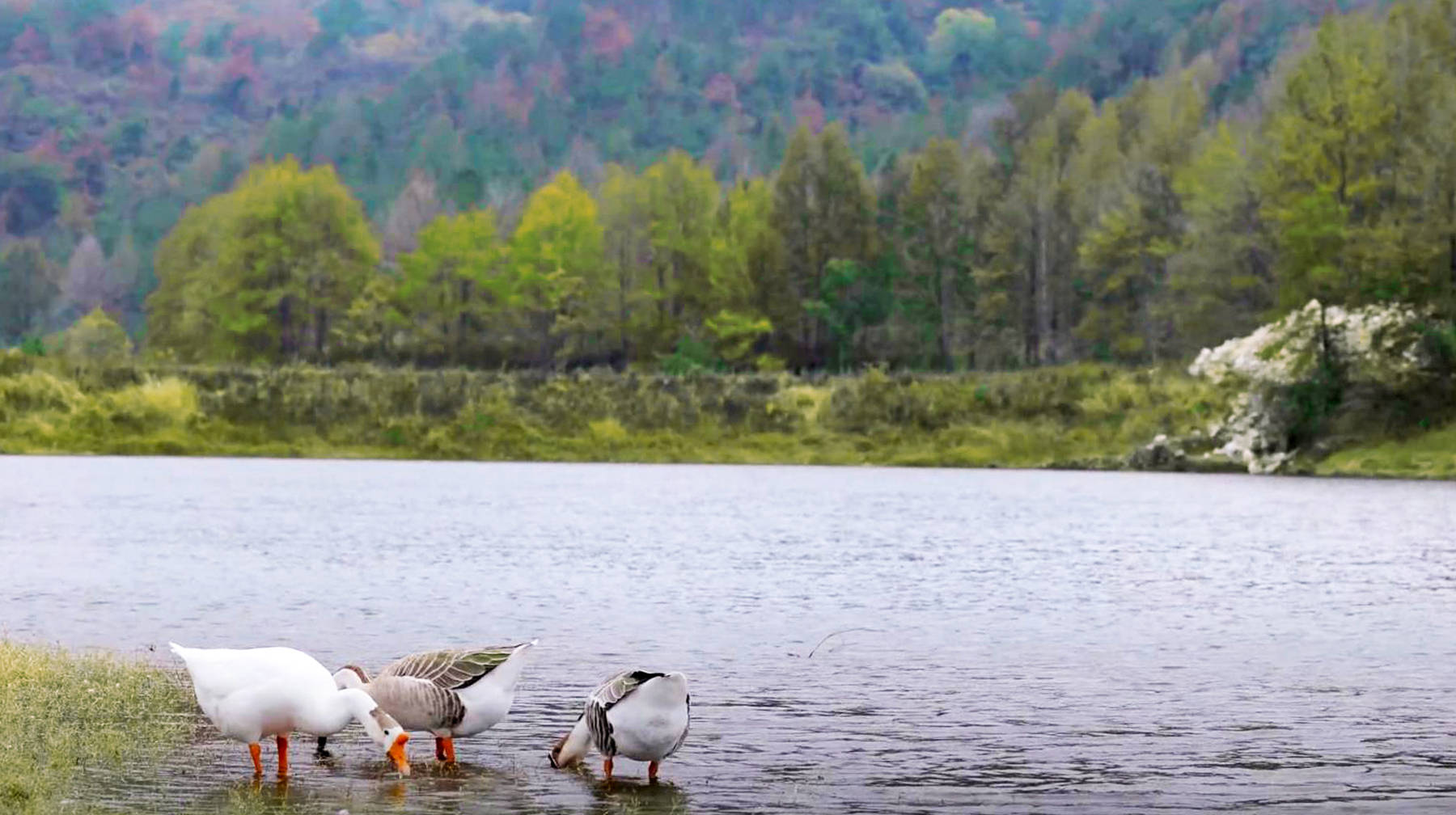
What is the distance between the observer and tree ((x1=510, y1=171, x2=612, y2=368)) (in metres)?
110

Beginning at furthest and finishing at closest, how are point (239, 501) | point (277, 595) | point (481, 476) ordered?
point (481, 476), point (239, 501), point (277, 595)

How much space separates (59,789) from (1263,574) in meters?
24.7

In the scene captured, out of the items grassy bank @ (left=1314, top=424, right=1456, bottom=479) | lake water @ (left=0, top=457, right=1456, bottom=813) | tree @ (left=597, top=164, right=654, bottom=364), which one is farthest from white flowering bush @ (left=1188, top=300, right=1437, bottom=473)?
tree @ (left=597, top=164, right=654, bottom=364)

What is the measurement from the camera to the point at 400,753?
14.3 m

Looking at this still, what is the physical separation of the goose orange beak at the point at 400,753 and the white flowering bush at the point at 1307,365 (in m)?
59.3

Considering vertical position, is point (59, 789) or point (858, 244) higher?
point (858, 244)

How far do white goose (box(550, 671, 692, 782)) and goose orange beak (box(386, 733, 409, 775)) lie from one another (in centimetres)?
149

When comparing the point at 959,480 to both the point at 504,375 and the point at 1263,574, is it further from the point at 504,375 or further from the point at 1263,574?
the point at 1263,574

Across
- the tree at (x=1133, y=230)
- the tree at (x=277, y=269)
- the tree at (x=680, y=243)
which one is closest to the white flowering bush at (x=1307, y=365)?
the tree at (x=1133, y=230)

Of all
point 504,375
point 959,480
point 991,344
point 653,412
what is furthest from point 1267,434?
point 991,344

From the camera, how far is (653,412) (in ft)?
276

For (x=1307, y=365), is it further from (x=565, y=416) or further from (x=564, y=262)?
(x=564, y=262)

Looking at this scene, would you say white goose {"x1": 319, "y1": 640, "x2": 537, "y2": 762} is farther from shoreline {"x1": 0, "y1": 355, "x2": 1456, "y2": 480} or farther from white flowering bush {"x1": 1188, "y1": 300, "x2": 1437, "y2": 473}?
shoreline {"x1": 0, "y1": 355, "x2": 1456, "y2": 480}

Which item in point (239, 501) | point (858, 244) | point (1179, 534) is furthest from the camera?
point (858, 244)
